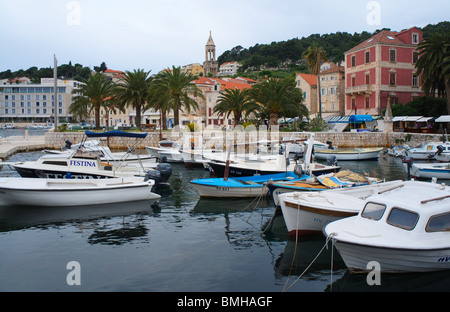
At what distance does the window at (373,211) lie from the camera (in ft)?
36.8

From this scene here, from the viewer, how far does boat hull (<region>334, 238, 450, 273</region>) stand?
33.1 ft

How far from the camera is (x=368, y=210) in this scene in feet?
38.0

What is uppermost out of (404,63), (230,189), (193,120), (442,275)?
(404,63)

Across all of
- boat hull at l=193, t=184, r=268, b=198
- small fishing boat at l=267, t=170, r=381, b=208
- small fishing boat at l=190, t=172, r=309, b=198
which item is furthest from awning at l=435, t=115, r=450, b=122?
boat hull at l=193, t=184, r=268, b=198

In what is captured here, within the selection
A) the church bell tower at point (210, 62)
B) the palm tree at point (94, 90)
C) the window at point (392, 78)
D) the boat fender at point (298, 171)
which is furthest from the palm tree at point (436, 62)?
the church bell tower at point (210, 62)

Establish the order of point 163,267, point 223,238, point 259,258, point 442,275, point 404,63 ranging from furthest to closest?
point 404,63 → point 223,238 → point 259,258 → point 163,267 → point 442,275

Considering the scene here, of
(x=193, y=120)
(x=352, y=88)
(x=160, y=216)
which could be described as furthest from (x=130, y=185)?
(x=193, y=120)

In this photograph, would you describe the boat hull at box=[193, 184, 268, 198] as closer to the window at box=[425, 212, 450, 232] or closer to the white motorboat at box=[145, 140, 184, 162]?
the window at box=[425, 212, 450, 232]

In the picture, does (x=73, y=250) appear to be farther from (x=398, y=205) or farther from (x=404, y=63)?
(x=404, y=63)

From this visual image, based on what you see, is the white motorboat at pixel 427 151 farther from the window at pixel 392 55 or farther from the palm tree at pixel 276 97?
the window at pixel 392 55

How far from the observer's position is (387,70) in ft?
186

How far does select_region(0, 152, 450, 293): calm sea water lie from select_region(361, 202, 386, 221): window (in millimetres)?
1567

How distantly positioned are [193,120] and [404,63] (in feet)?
129

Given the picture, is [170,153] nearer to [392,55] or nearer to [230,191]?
[230,191]
